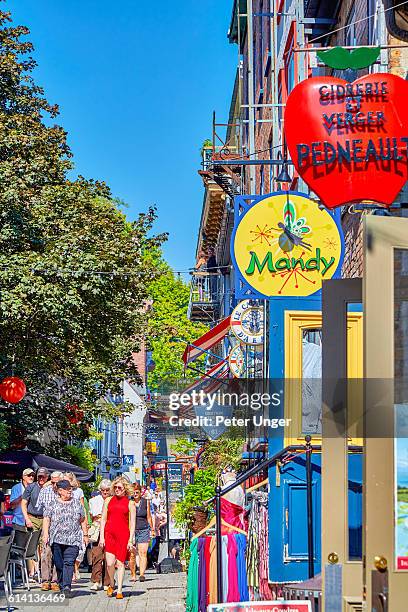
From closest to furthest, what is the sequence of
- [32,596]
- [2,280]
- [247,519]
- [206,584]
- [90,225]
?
1. [206,584]
2. [247,519]
3. [32,596]
4. [2,280]
5. [90,225]

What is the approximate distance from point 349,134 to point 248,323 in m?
11.3

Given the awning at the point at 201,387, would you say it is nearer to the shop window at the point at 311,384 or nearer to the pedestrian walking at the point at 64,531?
the shop window at the point at 311,384

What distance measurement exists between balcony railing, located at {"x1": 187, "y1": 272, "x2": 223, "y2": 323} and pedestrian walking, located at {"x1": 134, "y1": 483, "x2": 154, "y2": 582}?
26423 mm

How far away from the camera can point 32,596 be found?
1445 centimetres

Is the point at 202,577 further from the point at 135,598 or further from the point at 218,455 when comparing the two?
the point at 218,455

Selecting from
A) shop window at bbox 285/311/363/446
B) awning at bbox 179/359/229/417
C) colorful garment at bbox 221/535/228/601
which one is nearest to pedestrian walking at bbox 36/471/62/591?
colorful garment at bbox 221/535/228/601

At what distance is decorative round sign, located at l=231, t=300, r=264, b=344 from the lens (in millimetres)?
18719

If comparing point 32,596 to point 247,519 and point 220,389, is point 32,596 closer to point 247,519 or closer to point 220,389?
point 247,519

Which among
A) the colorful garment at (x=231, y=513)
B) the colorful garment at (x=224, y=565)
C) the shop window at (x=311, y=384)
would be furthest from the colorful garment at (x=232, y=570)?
the shop window at (x=311, y=384)

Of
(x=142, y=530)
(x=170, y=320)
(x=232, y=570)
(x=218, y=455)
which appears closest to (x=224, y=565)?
(x=232, y=570)

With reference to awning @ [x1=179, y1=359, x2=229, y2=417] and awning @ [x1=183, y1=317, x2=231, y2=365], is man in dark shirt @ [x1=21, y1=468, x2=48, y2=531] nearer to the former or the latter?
awning @ [x1=183, y1=317, x2=231, y2=365]

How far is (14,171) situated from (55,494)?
850 centimetres

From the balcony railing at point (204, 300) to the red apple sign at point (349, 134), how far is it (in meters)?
37.3

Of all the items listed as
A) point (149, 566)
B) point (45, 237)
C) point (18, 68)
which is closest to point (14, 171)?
point (45, 237)
